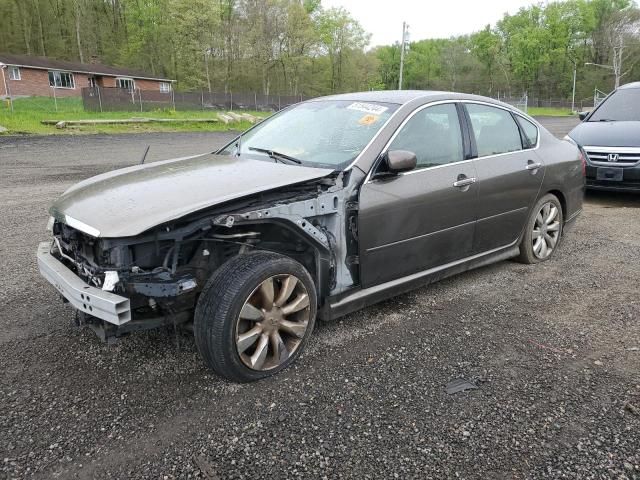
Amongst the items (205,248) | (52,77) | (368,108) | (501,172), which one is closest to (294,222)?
(205,248)

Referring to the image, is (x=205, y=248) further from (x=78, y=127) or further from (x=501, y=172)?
(x=78, y=127)

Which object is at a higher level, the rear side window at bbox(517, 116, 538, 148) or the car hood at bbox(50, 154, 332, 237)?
the rear side window at bbox(517, 116, 538, 148)

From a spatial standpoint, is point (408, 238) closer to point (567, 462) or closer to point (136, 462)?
point (567, 462)

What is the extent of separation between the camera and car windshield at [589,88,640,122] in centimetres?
814

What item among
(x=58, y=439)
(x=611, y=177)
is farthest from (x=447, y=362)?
(x=611, y=177)

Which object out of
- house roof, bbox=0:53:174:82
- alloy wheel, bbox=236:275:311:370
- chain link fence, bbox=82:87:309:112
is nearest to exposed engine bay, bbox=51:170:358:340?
alloy wheel, bbox=236:275:311:370

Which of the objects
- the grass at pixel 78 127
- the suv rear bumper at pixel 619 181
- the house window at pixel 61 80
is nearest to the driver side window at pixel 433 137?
the suv rear bumper at pixel 619 181

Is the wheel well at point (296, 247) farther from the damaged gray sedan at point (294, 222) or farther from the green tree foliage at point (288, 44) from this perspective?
the green tree foliage at point (288, 44)

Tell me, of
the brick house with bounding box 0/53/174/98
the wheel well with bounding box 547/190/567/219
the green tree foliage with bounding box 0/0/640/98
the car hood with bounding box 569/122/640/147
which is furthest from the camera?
the green tree foliage with bounding box 0/0/640/98

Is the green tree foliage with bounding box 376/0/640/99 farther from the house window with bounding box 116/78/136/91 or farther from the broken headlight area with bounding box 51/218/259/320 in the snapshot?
the broken headlight area with bounding box 51/218/259/320

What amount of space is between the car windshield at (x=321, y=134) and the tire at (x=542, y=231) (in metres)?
2.01

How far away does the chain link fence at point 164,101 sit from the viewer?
29.1m

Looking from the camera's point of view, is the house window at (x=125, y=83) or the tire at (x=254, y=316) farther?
the house window at (x=125, y=83)

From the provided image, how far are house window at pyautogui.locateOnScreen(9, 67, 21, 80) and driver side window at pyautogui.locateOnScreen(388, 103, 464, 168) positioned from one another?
149 feet
